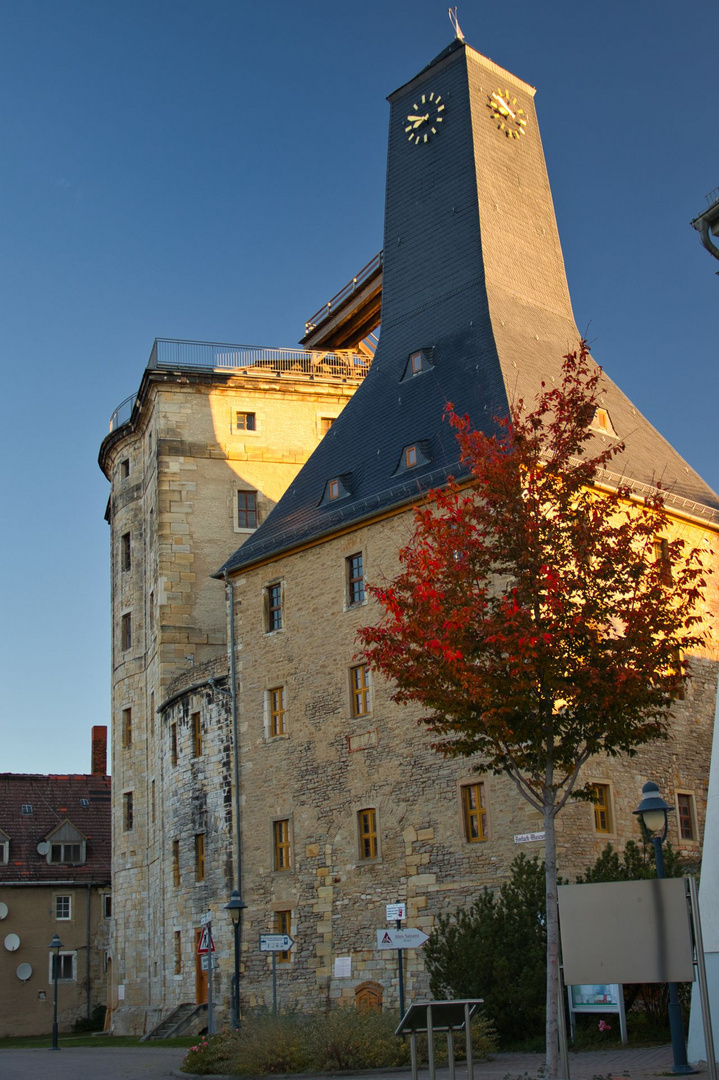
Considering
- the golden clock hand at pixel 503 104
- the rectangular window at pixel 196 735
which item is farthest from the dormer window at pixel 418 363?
the rectangular window at pixel 196 735

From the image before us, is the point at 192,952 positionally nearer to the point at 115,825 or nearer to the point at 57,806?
the point at 115,825

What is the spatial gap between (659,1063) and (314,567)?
1702 cm

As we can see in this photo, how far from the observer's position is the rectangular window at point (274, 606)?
3155 centimetres

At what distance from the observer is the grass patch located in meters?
17.6

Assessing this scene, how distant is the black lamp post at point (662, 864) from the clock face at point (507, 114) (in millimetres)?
26089

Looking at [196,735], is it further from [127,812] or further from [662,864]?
[662,864]

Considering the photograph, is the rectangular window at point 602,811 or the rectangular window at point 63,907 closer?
the rectangular window at point 602,811

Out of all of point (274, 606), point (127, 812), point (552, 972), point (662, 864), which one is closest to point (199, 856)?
point (274, 606)

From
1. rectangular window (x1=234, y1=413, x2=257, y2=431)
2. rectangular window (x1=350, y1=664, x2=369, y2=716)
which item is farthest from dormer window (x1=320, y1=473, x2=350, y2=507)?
rectangular window (x1=234, y1=413, x2=257, y2=431)

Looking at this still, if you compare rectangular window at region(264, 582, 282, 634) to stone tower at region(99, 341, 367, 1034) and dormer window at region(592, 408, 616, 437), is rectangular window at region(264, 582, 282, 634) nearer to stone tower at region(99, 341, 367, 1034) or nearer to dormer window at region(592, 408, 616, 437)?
stone tower at region(99, 341, 367, 1034)

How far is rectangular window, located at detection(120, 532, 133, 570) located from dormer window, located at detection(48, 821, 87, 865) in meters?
12.9

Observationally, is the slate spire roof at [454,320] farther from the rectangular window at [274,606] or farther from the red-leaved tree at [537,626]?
the red-leaved tree at [537,626]

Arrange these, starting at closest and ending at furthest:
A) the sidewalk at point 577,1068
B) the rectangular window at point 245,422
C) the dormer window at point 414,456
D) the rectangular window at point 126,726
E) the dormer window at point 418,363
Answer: the sidewalk at point 577,1068, the dormer window at point 414,456, the dormer window at point 418,363, the rectangular window at point 245,422, the rectangular window at point 126,726

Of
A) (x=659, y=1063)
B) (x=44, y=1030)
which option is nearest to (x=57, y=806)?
(x=44, y=1030)
